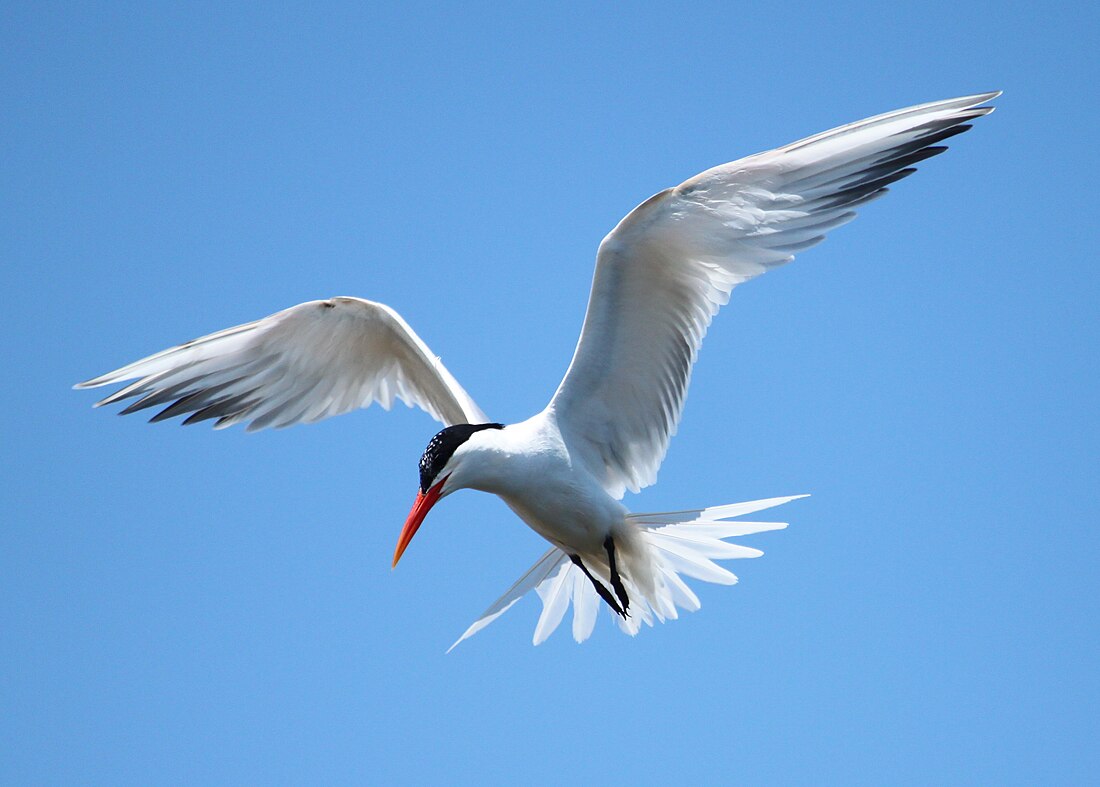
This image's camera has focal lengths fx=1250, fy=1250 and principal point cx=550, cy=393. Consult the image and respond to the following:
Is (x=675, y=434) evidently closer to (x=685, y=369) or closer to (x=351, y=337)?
(x=685, y=369)

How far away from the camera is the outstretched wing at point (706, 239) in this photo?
19.2 ft

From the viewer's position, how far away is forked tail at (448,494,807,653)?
645 cm

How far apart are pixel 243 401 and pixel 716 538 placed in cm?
301

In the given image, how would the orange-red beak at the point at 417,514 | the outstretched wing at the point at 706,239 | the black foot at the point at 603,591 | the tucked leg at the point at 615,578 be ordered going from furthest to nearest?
the black foot at the point at 603,591
the tucked leg at the point at 615,578
the orange-red beak at the point at 417,514
the outstretched wing at the point at 706,239

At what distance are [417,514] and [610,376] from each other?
1278 millimetres

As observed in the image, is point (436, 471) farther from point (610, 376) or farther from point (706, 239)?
point (706, 239)

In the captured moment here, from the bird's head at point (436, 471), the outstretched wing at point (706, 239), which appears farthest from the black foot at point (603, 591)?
the bird's head at point (436, 471)

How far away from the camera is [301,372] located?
7.71 metres

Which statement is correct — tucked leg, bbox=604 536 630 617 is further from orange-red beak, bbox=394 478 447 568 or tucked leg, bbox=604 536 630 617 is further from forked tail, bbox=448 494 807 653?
orange-red beak, bbox=394 478 447 568

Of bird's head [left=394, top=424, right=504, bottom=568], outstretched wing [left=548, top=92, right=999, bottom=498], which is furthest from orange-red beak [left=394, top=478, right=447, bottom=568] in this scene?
outstretched wing [left=548, top=92, right=999, bottom=498]

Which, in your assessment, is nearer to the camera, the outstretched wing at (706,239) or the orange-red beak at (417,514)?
the outstretched wing at (706,239)

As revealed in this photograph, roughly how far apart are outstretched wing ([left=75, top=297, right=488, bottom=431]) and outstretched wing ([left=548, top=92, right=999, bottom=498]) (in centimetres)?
113

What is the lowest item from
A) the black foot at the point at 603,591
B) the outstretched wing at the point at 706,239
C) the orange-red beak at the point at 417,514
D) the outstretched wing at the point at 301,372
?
the black foot at the point at 603,591

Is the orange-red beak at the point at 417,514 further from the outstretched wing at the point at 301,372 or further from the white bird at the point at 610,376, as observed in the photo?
the outstretched wing at the point at 301,372
